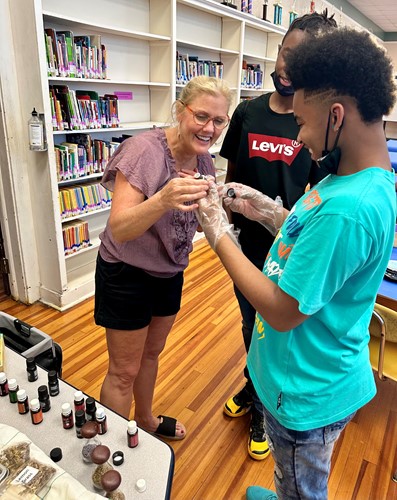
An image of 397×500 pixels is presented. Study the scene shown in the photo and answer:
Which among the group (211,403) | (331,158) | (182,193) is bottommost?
(211,403)

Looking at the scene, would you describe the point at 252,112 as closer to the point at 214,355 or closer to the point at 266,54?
the point at 214,355

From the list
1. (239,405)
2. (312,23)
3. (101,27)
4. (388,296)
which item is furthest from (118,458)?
(101,27)

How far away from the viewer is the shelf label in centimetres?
329

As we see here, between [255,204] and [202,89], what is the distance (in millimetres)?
456

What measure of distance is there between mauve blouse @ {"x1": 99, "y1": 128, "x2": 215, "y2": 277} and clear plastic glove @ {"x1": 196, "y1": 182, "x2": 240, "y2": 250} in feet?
0.66

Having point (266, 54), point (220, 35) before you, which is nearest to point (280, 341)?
point (220, 35)

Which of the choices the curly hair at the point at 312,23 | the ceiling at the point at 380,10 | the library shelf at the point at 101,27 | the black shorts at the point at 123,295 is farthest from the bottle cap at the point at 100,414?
the ceiling at the point at 380,10

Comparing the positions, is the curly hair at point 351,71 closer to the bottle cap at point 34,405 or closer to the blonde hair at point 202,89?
the blonde hair at point 202,89

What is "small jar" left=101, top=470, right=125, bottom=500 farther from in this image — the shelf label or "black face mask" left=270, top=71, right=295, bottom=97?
the shelf label

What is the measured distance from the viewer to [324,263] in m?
0.70

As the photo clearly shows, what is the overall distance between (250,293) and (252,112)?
3.43ft

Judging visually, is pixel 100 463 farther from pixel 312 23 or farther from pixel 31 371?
pixel 312 23

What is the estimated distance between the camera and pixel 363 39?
698 mm

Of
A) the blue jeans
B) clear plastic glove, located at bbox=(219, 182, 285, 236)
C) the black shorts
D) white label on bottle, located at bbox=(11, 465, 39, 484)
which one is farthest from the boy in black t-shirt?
white label on bottle, located at bbox=(11, 465, 39, 484)
